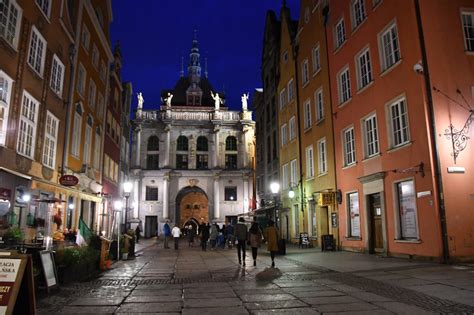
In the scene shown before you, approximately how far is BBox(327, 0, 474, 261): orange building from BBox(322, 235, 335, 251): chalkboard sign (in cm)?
97

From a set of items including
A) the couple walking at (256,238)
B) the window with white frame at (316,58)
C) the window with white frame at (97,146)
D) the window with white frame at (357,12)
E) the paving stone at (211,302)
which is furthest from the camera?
the window with white frame at (97,146)

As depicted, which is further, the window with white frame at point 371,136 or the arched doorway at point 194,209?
the arched doorway at point 194,209

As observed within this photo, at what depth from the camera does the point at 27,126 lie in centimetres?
1470

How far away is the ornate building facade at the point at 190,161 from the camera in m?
48.7

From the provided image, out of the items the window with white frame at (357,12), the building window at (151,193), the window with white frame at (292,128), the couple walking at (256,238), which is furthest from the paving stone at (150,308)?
the building window at (151,193)

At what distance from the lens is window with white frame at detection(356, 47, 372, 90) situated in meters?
18.6

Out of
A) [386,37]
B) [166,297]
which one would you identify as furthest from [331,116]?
[166,297]

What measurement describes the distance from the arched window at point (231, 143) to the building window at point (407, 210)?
36.7 m

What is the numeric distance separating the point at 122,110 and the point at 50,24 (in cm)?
1973

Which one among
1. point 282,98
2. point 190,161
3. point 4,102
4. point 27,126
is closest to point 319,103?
point 282,98

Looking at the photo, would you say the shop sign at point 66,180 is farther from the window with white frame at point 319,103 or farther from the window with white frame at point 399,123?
the window with white frame at point 319,103

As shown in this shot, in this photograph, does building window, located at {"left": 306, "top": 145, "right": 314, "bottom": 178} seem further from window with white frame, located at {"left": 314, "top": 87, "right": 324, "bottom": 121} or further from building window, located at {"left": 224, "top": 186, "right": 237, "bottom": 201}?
building window, located at {"left": 224, "top": 186, "right": 237, "bottom": 201}

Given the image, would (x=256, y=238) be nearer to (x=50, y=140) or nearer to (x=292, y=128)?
(x=50, y=140)

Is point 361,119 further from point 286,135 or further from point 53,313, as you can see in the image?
point 53,313
